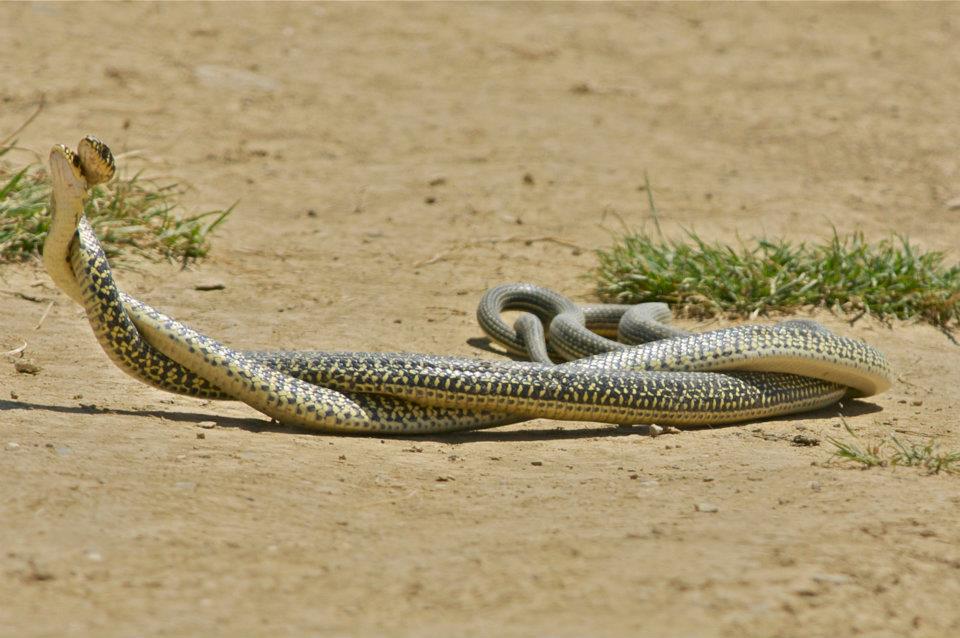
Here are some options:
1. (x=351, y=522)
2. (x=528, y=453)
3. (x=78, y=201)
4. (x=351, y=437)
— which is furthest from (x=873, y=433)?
(x=78, y=201)

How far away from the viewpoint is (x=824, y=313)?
1003cm

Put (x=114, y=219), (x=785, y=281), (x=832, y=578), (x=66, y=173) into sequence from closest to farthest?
(x=832, y=578)
(x=66, y=173)
(x=785, y=281)
(x=114, y=219)

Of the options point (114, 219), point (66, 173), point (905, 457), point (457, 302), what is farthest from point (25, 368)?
point (905, 457)

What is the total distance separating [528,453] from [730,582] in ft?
7.36

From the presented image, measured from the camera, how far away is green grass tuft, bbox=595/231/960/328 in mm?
10023

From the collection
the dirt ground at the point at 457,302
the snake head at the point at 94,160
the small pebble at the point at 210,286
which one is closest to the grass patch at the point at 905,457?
the dirt ground at the point at 457,302

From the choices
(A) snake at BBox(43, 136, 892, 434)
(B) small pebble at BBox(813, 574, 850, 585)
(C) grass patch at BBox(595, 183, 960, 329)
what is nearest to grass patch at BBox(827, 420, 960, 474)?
(A) snake at BBox(43, 136, 892, 434)

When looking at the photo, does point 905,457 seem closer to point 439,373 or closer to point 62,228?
point 439,373

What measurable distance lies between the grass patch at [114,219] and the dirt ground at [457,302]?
Answer: 0.20 metres

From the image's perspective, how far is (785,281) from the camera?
1018 centimetres

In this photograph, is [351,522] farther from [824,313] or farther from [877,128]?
[877,128]

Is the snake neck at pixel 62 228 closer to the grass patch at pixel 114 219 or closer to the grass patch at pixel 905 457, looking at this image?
the grass patch at pixel 114 219

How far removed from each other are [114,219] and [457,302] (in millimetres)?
2685

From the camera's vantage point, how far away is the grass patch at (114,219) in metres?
9.75
